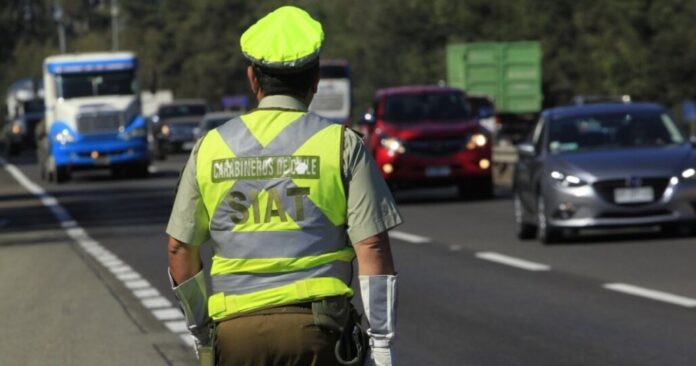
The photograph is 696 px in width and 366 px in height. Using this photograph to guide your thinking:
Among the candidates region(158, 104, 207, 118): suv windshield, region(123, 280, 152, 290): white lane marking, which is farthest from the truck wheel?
region(123, 280, 152, 290): white lane marking

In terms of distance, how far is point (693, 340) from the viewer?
12.0 meters

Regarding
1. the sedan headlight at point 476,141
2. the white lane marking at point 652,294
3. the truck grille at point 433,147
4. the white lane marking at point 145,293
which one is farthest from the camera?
the sedan headlight at point 476,141

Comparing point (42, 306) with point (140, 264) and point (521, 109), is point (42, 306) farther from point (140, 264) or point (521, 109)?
point (521, 109)

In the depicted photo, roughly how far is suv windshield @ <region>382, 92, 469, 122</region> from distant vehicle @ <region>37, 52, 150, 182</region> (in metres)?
13.9

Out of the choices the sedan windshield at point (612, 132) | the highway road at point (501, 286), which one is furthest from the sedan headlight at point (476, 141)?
the sedan windshield at point (612, 132)

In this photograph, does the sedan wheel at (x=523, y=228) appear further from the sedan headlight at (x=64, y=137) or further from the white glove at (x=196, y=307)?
the sedan headlight at (x=64, y=137)

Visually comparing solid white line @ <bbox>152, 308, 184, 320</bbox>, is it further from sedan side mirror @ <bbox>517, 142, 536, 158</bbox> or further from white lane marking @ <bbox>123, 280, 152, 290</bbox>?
sedan side mirror @ <bbox>517, 142, 536, 158</bbox>

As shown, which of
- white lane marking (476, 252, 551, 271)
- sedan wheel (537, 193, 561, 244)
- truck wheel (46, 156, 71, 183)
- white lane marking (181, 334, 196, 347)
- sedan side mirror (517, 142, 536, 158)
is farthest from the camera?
truck wheel (46, 156, 71, 183)

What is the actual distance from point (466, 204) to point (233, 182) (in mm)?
25152

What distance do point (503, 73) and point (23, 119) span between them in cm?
3286

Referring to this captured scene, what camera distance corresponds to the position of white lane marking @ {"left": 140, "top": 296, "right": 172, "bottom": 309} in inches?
613

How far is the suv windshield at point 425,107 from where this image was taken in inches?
1248

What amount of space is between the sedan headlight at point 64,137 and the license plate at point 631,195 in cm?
2649

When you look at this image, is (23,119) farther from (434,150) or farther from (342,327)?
(342,327)
